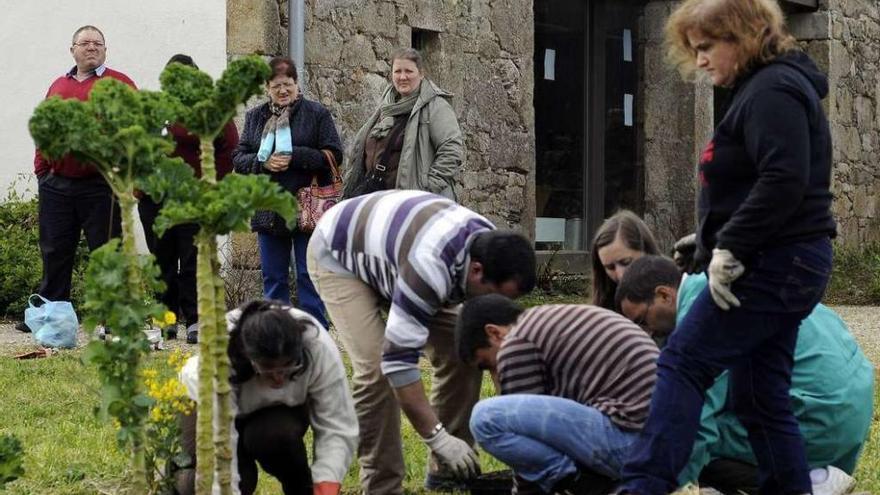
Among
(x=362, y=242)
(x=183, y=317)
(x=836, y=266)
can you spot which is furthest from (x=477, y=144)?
(x=362, y=242)

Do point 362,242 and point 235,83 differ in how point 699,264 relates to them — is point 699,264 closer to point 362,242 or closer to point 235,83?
point 362,242

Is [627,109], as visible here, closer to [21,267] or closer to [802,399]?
[21,267]

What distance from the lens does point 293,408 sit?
448 cm

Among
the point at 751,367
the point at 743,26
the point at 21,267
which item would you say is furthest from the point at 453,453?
the point at 21,267

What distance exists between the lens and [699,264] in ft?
14.2

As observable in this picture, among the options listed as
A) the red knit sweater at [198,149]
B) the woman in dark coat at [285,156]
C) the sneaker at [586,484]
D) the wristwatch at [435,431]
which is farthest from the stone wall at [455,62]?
the sneaker at [586,484]

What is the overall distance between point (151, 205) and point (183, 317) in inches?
36.6

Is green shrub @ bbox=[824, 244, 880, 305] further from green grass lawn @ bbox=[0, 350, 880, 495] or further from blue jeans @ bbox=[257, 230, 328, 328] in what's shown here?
green grass lawn @ bbox=[0, 350, 880, 495]

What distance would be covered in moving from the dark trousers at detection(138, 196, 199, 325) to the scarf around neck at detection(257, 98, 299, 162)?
0.72 meters

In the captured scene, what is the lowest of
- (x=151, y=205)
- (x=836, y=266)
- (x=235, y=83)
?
(x=836, y=266)

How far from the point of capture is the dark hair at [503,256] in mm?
4383

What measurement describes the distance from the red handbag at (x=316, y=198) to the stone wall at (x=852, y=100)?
8535mm

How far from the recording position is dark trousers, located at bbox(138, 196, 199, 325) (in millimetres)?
8273

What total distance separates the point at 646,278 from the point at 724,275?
0.69 meters
